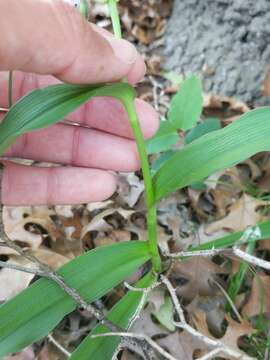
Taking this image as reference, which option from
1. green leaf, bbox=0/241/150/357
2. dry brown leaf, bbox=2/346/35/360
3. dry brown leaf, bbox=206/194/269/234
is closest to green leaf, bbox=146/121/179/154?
dry brown leaf, bbox=206/194/269/234

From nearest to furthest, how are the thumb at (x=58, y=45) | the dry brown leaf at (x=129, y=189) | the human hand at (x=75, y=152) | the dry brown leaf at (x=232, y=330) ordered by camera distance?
the thumb at (x=58, y=45)
the dry brown leaf at (x=232, y=330)
the human hand at (x=75, y=152)
the dry brown leaf at (x=129, y=189)

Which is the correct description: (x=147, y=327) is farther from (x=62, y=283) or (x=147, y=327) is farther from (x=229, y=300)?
(x=62, y=283)

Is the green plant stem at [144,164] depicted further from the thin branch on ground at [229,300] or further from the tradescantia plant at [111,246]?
the thin branch on ground at [229,300]

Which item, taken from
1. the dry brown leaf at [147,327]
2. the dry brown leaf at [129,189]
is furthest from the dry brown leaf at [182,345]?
the dry brown leaf at [129,189]

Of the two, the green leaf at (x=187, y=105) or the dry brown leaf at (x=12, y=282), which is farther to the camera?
the green leaf at (x=187, y=105)

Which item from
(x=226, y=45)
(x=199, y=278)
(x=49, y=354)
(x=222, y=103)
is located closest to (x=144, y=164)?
(x=199, y=278)

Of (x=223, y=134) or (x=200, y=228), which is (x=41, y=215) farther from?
(x=223, y=134)
